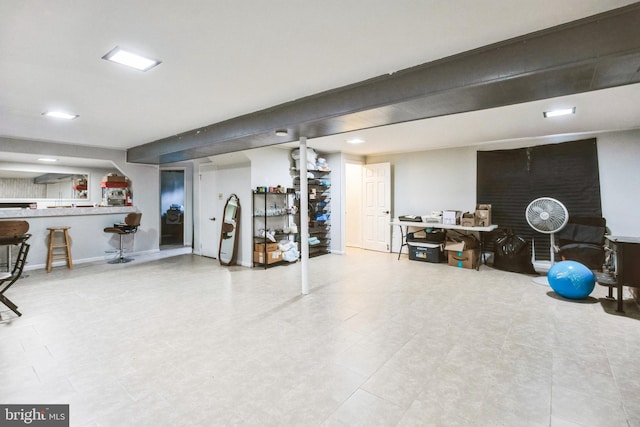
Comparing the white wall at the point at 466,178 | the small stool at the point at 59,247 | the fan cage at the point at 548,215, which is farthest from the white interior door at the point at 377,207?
the small stool at the point at 59,247

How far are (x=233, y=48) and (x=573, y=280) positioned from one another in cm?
472

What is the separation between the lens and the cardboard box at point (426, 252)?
6.28m

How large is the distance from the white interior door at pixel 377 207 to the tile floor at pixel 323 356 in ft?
10.3

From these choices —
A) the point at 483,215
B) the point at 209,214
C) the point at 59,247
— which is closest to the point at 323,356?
the point at 483,215

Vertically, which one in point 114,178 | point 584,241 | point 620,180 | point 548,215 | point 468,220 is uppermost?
point 114,178

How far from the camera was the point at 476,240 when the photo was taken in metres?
6.14

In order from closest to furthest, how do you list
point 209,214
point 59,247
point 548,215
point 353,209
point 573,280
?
point 573,280
point 548,215
point 59,247
point 209,214
point 353,209

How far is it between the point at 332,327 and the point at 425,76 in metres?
2.59

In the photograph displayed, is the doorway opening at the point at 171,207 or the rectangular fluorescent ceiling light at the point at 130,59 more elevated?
the rectangular fluorescent ceiling light at the point at 130,59

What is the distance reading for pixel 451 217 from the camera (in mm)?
6098

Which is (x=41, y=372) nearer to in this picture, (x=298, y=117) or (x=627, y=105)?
(x=298, y=117)

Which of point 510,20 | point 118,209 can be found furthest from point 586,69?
point 118,209

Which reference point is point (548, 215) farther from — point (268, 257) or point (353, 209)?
point (268, 257)

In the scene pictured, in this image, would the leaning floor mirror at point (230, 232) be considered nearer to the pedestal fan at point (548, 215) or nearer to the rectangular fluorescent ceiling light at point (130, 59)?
the rectangular fluorescent ceiling light at point (130, 59)
